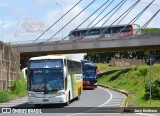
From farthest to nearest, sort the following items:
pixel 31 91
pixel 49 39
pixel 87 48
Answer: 1. pixel 49 39
2. pixel 87 48
3. pixel 31 91

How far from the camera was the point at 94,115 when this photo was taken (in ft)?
58.7

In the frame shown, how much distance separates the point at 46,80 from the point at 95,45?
4627 centimetres

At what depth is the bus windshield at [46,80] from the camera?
885 inches

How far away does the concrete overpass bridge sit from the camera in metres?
62.3

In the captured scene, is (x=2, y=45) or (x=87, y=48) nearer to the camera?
(x=2, y=45)

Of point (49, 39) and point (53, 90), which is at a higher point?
point (49, 39)

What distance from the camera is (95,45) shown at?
225ft

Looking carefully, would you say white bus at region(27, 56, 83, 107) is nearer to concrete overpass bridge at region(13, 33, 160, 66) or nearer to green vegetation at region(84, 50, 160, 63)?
concrete overpass bridge at region(13, 33, 160, 66)

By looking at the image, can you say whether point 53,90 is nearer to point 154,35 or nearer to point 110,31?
point 154,35

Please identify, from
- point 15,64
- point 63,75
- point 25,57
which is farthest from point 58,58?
point 25,57

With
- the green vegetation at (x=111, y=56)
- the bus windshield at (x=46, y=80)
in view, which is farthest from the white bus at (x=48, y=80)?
the green vegetation at (x=111, y=56)

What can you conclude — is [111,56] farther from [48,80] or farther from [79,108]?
[79,108]

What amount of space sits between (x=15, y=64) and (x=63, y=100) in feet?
53.2

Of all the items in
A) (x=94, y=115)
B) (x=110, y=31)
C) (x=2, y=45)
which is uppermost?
(x=110, y=31)
